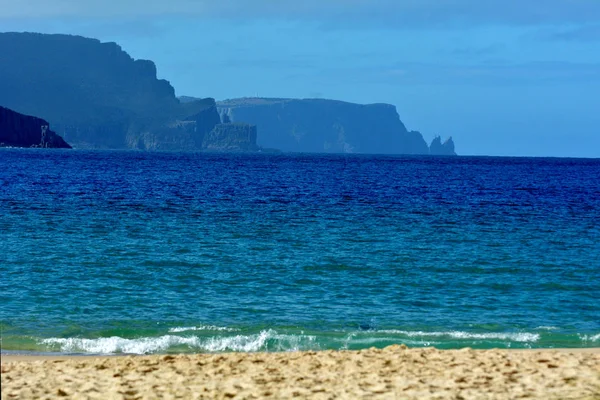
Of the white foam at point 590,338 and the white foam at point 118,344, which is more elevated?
the white foam at point 590,338

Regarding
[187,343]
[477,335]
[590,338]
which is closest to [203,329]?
[187,343]

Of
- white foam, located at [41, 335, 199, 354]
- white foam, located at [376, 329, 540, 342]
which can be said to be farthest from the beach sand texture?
white foam, located at [376, 329, 540, 342]

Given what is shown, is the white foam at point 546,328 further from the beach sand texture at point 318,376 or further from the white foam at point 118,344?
the white foam at point 118,344

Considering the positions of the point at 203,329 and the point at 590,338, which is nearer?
the point at 590,338

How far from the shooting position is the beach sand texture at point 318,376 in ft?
48.3

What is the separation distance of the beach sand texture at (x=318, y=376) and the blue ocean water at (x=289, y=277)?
14.5ft

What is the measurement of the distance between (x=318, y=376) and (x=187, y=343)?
298 inches

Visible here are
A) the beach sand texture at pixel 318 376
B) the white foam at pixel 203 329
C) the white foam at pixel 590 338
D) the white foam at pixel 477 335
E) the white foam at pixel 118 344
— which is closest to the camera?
the beach sand texture at pixel 318 376

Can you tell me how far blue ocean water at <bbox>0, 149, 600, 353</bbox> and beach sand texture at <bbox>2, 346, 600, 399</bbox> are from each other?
4413 mm

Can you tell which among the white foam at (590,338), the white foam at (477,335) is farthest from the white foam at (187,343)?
the white foam at (590,338)

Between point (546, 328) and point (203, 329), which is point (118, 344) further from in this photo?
point (546, 328)

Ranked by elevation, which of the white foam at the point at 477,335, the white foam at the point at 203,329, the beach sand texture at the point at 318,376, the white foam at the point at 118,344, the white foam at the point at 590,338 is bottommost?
the white foam at the point at 118,344

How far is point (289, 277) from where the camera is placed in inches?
1284

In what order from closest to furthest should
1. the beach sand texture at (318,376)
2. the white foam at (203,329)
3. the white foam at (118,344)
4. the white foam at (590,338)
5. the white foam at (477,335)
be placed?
1. the beach sand texture at (318,376)
2. the white foam at (118,344)
3. the white foam at (477,335)
4. the white foam at (590,338)
5. the white foam at (203,329)
